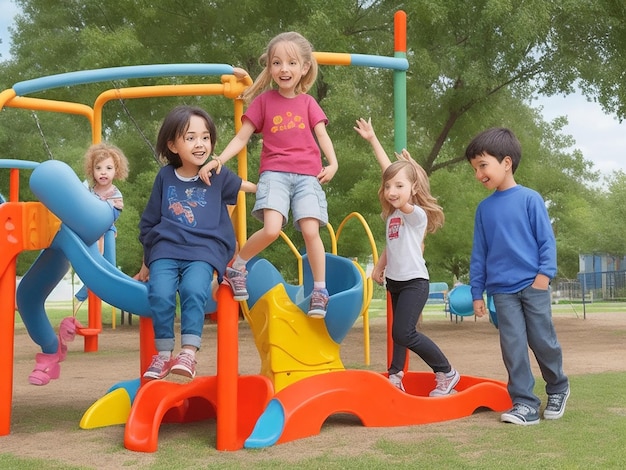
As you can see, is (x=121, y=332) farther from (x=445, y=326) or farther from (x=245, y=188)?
(x=245, y=188)

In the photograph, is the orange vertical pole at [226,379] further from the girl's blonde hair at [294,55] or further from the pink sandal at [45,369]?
the pink sandal at [45,369]

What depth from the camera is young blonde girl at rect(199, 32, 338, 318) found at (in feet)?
13.2

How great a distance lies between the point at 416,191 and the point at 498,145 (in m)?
0.52

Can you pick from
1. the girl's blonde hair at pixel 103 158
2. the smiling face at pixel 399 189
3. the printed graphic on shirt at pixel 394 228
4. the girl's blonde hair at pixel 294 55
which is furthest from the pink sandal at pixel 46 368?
the smiling face at pixel 399 189

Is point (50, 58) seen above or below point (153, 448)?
above

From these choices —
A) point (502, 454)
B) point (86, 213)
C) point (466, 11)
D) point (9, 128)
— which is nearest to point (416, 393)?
point (502, 454)

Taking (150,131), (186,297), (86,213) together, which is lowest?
(186,297)

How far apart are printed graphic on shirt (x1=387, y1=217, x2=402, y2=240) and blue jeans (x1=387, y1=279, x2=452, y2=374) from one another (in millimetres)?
261

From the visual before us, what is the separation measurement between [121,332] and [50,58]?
18.0 ft

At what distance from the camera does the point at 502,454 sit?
134 inches

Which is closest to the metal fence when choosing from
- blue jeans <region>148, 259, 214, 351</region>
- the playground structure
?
the playground structure

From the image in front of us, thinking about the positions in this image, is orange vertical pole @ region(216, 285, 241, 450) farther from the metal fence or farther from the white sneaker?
the metal fence

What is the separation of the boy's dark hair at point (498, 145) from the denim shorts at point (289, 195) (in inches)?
38.2

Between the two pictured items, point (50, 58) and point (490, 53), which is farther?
point (50, 58)
